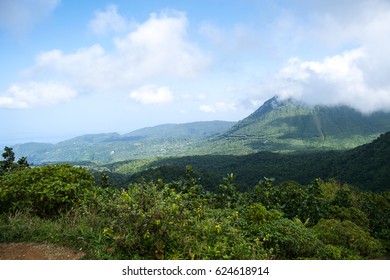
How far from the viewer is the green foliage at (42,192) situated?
17.8ft

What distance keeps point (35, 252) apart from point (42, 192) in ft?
4.19

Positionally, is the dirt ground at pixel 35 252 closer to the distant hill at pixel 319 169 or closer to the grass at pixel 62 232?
the grass at pixel 62 232

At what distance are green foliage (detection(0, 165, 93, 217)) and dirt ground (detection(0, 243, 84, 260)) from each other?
96 cm

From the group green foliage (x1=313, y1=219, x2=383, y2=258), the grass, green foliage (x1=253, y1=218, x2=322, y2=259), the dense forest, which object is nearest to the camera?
the grass

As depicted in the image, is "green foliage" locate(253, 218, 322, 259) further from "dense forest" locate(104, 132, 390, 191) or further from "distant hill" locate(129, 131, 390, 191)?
"distant hill" locate(129, 131, 390, 191)

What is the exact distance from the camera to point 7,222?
5113mm

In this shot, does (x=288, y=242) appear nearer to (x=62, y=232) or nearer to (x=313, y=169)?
(x=62, y=232)

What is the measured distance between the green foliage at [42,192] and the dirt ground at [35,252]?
0.96 metres

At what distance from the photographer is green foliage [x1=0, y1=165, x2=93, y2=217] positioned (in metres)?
5.42

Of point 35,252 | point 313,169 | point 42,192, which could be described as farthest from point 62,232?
point 313,169

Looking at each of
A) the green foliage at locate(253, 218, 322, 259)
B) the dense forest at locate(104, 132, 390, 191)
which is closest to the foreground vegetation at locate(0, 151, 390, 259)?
the green foliage at locate(253, 218, 322, 259)

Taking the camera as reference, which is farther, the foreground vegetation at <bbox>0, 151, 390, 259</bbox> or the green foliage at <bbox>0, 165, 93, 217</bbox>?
the green foliage at <bbox>0, 165, 93, 217</bbox>

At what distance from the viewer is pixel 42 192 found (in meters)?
5.38
